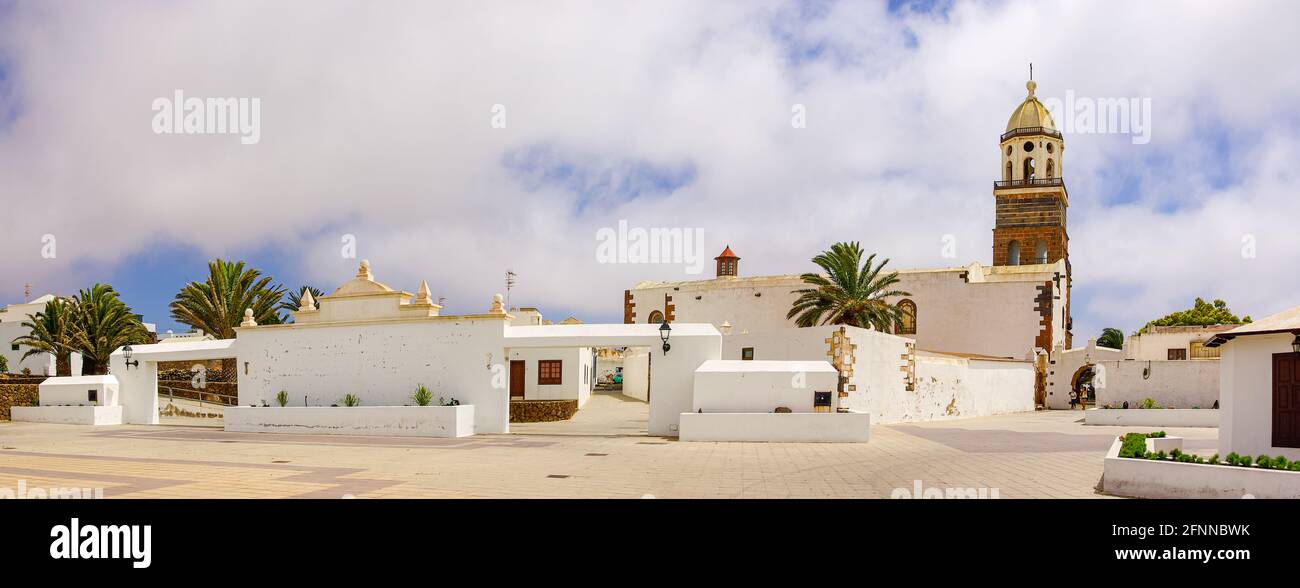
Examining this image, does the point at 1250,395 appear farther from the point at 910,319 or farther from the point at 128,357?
the point at 128,357

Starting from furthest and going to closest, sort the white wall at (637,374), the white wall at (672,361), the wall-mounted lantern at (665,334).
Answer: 1. the white wall at (637,374)
2. the white wall at (672,361)
3. the wall-mounted lantern at (665,334)

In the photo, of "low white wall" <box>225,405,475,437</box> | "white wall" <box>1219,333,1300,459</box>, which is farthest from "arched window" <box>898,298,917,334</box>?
"white wall" <box>1219,333,1300,459</box>

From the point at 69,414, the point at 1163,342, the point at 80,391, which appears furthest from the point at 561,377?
the point at 1163,342

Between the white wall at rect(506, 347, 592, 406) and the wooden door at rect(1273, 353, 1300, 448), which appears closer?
the wooden door at rect(1273, 353, 1300, 448)

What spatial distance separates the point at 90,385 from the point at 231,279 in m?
9.23

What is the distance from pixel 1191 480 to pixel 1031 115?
121 ft

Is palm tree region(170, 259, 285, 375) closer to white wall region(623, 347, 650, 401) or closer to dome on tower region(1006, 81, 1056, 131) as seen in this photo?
white wall region(623, 347, 650, 401)

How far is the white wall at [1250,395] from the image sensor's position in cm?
1275

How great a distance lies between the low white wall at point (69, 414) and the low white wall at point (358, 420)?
6163mm

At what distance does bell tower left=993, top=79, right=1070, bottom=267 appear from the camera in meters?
42.1

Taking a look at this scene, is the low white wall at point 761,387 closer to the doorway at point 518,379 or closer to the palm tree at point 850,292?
the palm tree at point 850,292

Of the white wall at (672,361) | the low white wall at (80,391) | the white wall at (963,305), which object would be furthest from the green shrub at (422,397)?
the white wall at (963,305)

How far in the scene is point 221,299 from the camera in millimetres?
33844

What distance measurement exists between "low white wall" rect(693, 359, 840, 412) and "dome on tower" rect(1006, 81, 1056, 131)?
30.4 m
